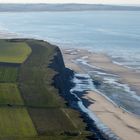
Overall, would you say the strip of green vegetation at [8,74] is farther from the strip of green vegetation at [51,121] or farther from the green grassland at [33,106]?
the strip of green vegetation at [51,121]

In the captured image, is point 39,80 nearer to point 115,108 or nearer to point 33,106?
point 115,108

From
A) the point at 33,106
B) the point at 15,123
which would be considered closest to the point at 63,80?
the point at 33,106

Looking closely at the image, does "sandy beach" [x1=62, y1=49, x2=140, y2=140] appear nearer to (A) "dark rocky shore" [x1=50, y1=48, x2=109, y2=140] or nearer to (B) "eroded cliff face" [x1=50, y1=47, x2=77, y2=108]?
(A) "dark rocky shore" [x1=50, y1=48, x2=109, y2=140]

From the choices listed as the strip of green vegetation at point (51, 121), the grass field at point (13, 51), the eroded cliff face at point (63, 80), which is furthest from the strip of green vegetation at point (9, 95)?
the grass field at point (13, 51)

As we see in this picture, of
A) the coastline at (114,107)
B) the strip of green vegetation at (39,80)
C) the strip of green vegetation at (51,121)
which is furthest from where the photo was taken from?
the strip of green vegetation at (39,80)

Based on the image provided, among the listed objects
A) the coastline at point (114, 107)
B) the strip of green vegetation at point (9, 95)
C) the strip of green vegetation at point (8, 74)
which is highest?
the strip of green vegetation at point (9, 95)

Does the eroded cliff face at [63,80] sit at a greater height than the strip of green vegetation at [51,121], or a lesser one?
lesser

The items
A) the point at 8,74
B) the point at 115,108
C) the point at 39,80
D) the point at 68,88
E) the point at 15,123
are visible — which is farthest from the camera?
the point at 68,88
